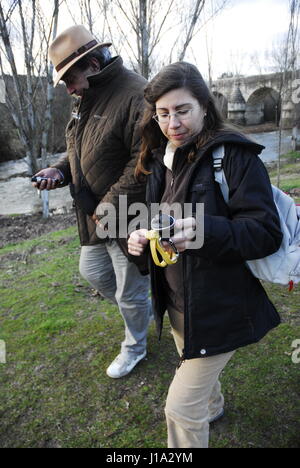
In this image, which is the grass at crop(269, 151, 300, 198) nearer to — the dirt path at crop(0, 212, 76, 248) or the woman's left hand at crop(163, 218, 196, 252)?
the dirt path at crop(0, 212, 76, 248)

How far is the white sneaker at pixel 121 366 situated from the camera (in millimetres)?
2760

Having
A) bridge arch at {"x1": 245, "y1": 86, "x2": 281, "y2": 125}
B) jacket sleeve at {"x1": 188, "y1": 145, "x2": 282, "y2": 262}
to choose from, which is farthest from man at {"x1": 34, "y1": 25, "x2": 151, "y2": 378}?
bridge arch at {"x1": 245, "y1": 86, "x2": 281, "y2": 125}

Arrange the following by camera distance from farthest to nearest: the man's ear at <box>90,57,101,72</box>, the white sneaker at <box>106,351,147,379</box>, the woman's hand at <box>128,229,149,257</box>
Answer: the white sneaker at <box>106,351,147,379</box>, the man's ear at <box>90,57,101,72</box>, the woman's hand at <box>128,229,149,257</box>

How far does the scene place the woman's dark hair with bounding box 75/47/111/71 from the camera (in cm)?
232

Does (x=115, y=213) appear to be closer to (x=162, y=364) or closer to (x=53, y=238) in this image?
(x=162, y=364)

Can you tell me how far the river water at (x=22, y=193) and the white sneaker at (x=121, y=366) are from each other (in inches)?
258

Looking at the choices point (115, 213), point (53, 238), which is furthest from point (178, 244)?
point (53, 238)

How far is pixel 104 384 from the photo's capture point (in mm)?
2734

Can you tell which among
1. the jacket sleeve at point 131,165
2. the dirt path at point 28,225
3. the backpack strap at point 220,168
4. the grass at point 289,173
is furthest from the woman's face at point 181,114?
the dirt path at point 28,225

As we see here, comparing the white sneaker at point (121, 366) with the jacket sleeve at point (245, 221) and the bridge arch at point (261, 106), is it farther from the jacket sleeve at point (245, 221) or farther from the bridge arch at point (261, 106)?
the bridge arch at point (261, 106)

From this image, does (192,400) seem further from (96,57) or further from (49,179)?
(96,57)

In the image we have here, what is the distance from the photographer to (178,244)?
4.65 ft

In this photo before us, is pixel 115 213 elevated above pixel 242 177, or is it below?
below

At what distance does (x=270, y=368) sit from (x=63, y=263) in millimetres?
3037
